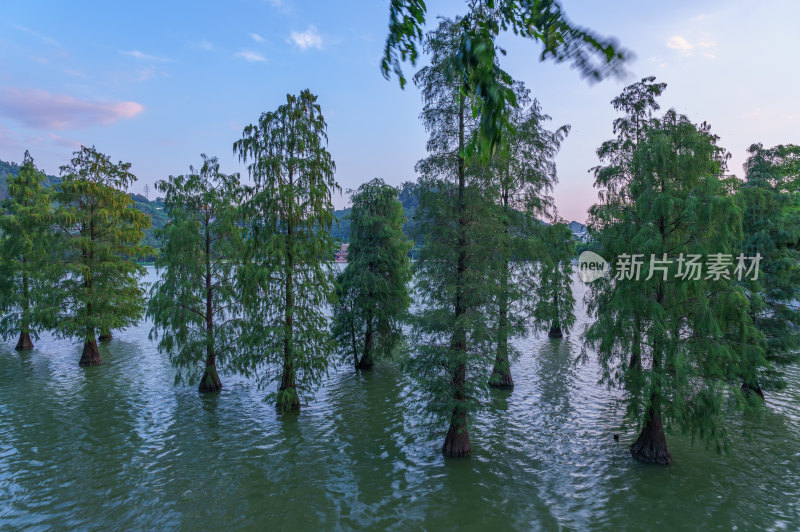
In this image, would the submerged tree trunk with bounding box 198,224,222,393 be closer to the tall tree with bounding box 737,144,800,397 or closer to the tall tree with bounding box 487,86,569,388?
the tall tree with bounding box 487,86,569,388

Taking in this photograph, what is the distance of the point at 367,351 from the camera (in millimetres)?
22625

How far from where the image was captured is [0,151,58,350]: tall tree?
876 inches

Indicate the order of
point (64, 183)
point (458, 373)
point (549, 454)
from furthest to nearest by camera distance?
point (64, 183) → point (549, 454) → point (458, 373)

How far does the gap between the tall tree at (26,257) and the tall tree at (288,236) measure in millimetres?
14316

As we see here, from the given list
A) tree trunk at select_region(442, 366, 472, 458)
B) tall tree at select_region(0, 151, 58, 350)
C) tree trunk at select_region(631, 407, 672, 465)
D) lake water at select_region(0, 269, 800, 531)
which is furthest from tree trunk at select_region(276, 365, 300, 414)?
tall tree at select_region(0, 151, 58, 350)

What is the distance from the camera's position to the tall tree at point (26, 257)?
876 inches

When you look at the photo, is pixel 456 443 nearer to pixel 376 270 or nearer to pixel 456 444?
pixel 456 444

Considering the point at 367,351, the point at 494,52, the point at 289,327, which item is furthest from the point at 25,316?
the point at 494,52

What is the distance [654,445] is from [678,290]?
4954 millimetres

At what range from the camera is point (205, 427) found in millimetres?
15281

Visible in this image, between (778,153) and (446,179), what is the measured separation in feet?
60.5

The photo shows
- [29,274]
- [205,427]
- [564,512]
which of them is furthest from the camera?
[29,274]

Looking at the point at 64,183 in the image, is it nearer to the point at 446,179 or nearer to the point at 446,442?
the point at 446,179

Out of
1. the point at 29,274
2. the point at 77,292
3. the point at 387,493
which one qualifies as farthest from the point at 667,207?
the point at 29,274
